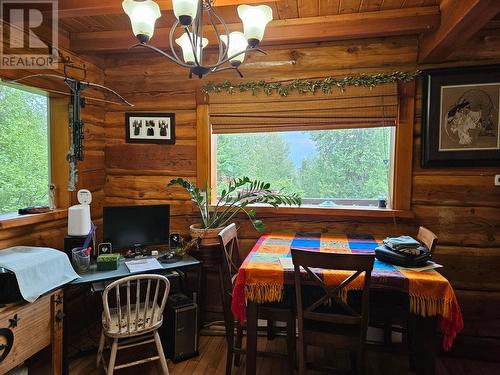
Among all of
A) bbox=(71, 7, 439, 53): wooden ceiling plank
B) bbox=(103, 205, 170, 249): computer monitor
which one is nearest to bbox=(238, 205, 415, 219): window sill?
bbox=(103, 205, 170, 249): computer monitor

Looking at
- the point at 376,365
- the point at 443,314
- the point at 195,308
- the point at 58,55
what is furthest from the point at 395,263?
the point at 58,55

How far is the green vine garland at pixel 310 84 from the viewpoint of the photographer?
250 centimetres

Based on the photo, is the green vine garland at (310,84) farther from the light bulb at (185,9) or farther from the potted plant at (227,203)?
the light bulb at (185,9)

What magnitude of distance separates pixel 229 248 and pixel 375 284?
1082 millimetres

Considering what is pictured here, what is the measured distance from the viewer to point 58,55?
8.20 feet

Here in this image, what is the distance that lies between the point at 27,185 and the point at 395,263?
2.70 metres

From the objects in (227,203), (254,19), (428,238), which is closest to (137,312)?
(227,203)

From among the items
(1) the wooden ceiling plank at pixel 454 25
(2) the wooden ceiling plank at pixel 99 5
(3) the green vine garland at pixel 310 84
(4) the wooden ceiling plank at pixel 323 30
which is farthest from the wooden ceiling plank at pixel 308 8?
(1) the wooden ceiling plank at pixel 454 25

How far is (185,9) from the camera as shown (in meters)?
1.33

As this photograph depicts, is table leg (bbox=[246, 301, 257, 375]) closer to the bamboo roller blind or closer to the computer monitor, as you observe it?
the computer monitor

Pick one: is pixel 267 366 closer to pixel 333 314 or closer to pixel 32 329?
pixel 333 314

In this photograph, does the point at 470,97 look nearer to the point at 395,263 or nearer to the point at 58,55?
the point at 395,263

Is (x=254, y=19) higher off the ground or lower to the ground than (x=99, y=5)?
lower

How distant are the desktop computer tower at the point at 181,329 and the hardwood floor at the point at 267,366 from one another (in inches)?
2.7
